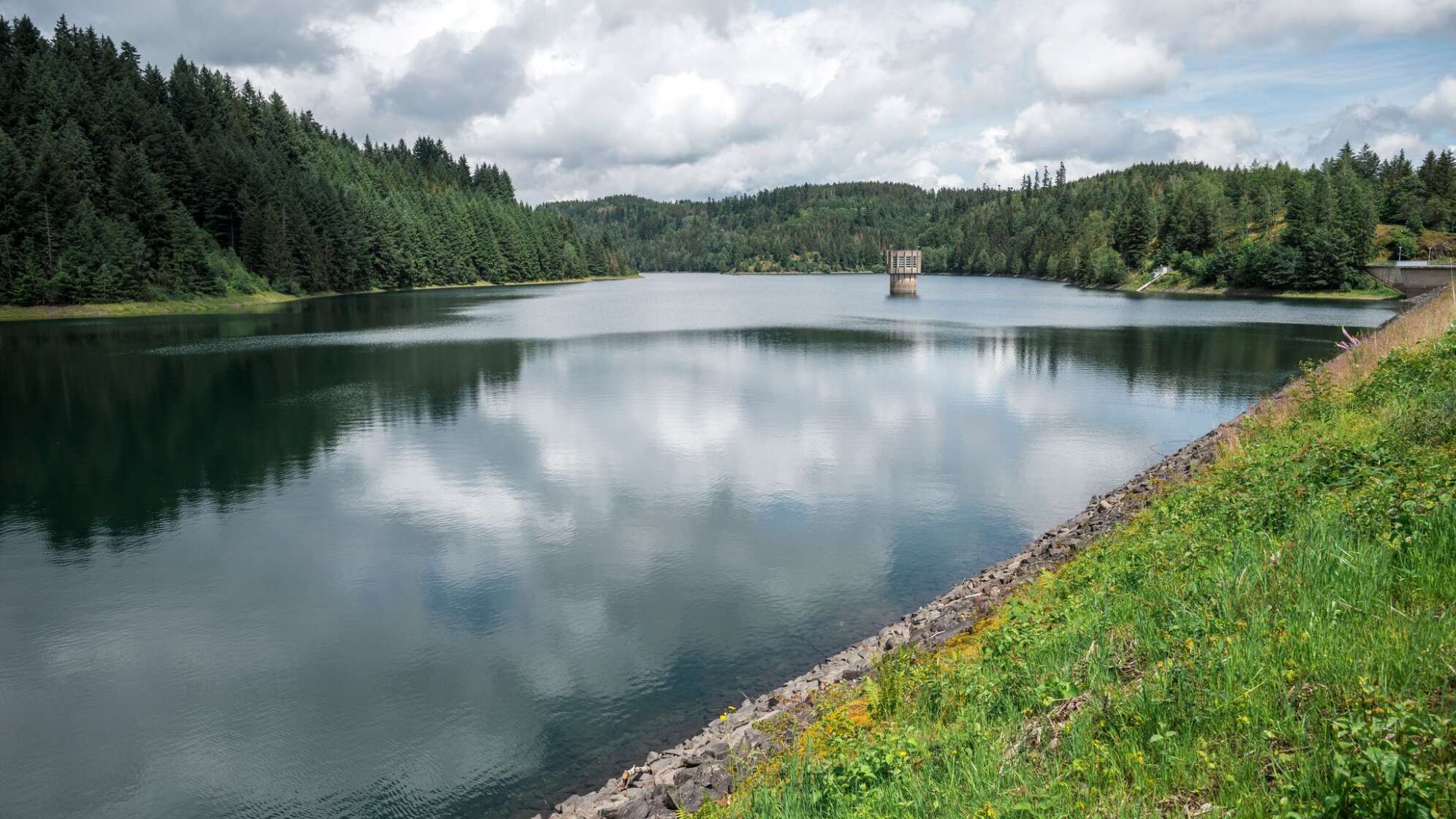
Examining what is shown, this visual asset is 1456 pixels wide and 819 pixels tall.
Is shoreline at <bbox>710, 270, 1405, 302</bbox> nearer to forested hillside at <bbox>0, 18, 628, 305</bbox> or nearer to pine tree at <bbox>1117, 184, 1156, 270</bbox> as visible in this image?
pine tree at <bbox>1117, 184, 1156, 270</bbox>

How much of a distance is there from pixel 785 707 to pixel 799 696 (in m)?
0.50

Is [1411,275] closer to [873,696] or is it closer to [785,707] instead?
[785,707]

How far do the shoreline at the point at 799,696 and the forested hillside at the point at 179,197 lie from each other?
88.6 meters

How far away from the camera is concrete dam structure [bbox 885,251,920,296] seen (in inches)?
5709

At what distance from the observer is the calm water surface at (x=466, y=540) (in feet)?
39.8

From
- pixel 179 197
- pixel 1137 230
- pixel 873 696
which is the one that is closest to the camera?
pixel 873 696

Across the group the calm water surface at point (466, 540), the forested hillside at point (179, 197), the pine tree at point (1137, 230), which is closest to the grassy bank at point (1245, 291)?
the pine tree at point (1137, 230)

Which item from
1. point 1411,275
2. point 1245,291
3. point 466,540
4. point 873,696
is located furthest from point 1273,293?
point 873,696

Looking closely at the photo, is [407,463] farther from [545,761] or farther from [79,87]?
[79,87]

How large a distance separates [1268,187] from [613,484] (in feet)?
538

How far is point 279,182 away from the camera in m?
113

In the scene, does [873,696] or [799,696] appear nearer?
[873,696]

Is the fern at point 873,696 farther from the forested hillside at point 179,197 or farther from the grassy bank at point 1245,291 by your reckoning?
the grassy bank at point 1245,291

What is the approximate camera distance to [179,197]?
317ft
